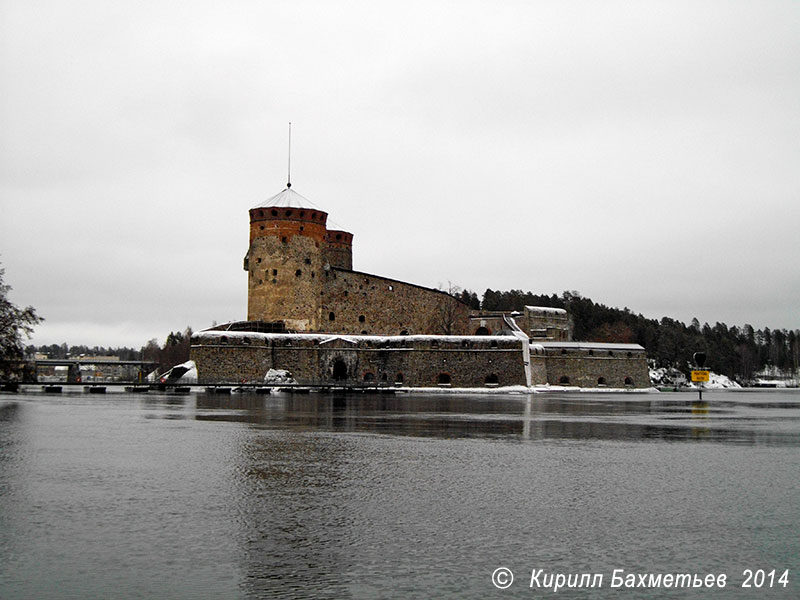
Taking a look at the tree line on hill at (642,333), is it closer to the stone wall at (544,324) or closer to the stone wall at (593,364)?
the stone wall at (544,324)

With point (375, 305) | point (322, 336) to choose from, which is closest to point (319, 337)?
point (322, 336)

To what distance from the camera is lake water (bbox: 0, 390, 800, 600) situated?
5.16 metres

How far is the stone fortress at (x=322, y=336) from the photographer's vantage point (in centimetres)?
4188

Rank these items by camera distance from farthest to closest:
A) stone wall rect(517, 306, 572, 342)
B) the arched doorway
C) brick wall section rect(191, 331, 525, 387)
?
1. stone wall rect(517, 306, 572, 342)
2. the arched doorway
3. brick wall section rect(191, 331, 525, 387)

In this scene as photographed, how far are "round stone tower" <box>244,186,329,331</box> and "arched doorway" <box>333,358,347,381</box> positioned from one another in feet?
10.6

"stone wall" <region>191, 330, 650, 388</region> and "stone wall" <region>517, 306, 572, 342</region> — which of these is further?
"stone wall" <region>517, 306, 572, 342</region>

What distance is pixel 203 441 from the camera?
13.2 m

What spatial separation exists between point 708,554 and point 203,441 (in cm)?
954

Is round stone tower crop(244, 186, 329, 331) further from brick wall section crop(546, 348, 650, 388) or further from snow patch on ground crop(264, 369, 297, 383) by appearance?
brick wall section crop(546, 348, 650, 388)

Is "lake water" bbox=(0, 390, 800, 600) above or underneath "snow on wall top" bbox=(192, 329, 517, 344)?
underneath

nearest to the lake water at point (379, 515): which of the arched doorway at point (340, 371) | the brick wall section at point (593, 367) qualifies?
the arched doorway at point (340, 371)

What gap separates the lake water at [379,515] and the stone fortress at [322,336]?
27869 millimetres

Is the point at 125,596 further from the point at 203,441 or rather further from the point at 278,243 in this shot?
the point at 278,243

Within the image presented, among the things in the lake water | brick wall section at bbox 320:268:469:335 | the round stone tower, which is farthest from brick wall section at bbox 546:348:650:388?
the lake water
